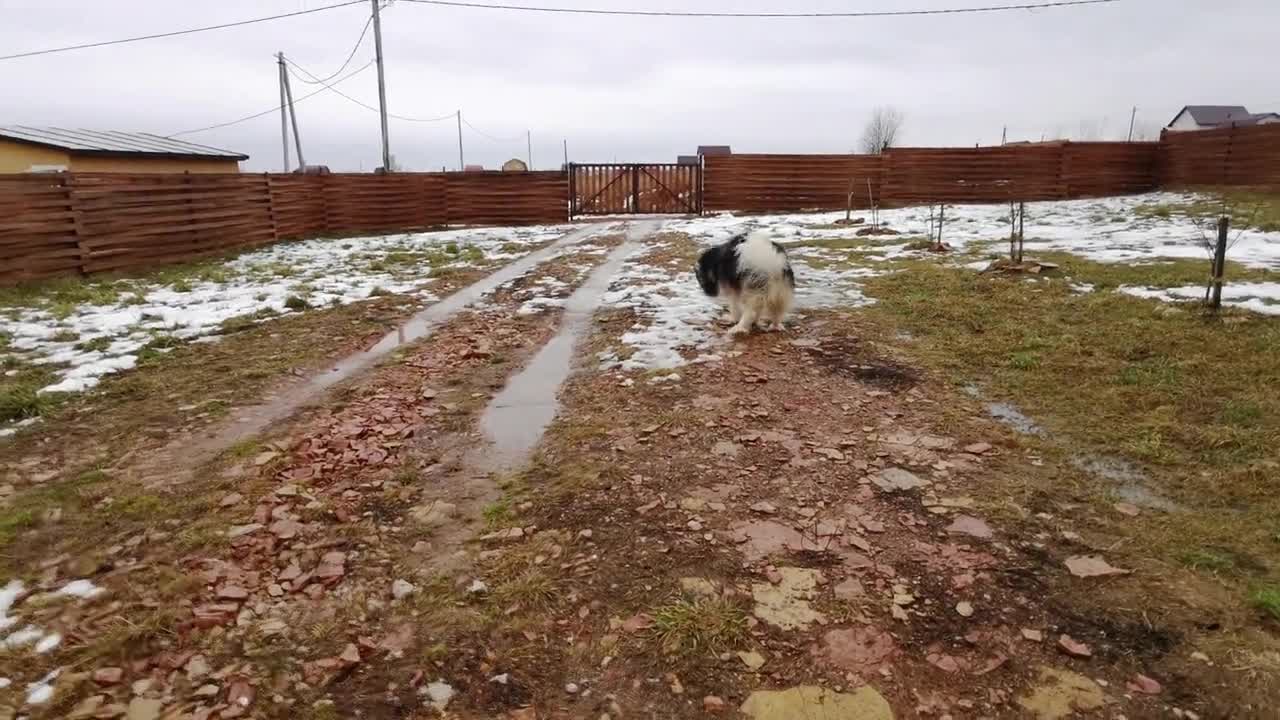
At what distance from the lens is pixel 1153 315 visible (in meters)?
6.34

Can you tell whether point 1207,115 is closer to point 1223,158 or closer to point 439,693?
point 1223,158

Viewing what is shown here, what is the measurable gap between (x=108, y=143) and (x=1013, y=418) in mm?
21018

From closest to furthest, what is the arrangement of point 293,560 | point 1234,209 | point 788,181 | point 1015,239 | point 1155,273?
point 293,560
point 1155,273
point 1015,239
point 1234,209
point 788,181

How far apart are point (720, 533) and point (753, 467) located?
2.47 ft

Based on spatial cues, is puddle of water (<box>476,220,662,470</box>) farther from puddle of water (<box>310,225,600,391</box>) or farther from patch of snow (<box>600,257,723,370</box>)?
puddle of water (<box>310,225,600,391</box>)

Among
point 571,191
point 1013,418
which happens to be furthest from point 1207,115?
point 1013,418

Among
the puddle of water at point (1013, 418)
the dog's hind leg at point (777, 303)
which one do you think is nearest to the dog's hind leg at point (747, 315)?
the dog's hind leg at point (777, 303)

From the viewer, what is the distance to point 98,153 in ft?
51.2

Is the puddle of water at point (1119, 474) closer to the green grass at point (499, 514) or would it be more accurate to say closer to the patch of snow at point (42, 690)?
the green grass at point (499, 514)

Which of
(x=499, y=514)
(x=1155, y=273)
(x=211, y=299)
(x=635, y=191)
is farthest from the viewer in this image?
(x=635, y=191)

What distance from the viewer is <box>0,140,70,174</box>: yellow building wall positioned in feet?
48.6

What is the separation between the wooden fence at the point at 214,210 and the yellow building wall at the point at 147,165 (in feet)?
8.94

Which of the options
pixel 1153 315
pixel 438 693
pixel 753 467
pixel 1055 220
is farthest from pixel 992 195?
pixel 438 693

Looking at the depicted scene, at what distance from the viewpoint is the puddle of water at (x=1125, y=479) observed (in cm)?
328
